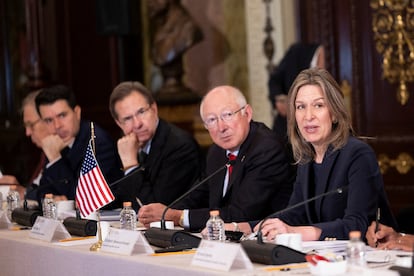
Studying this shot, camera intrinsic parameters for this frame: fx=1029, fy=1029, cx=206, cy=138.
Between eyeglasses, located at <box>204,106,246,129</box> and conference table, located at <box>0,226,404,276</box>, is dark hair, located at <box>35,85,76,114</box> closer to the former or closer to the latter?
conference table, located at <box>0,226,404,276</box>

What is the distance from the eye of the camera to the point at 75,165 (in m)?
6.95

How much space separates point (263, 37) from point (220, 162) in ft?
14.0

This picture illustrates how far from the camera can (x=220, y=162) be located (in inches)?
223

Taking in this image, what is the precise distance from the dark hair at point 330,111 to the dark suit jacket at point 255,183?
464 mm

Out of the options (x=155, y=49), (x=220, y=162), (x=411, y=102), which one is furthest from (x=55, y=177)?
(x=155, y=49)

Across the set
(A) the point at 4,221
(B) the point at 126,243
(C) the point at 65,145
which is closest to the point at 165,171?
(A) the point at 4,221

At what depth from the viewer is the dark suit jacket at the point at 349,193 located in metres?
4.33

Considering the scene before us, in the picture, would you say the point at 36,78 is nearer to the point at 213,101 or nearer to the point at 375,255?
the point at 213,101

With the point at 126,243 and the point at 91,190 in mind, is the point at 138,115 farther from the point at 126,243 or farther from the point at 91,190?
the point at 126,243

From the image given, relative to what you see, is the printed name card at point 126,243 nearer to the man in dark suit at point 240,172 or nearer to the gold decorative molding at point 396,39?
the man in dark suit at point 240,172

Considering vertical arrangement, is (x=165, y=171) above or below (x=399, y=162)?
above

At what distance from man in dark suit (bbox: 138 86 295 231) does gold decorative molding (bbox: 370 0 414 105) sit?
96.0 inches

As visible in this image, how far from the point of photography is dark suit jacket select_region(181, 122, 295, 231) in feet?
17.0

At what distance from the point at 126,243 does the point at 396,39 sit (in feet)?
13.4
